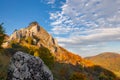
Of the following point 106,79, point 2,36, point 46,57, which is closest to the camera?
point 2,36

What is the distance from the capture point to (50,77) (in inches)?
503

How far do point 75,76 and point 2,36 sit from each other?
54.1 m

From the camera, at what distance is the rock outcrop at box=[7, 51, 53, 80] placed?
12016mm

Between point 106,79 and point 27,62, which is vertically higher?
point 27,62

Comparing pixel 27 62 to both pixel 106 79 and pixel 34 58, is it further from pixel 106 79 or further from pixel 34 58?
pixel 106 79

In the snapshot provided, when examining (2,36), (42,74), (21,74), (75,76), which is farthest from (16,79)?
(75,76)

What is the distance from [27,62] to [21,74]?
2.37 feet

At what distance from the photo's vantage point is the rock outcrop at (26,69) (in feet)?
39.4

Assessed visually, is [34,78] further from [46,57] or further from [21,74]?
[46,57]

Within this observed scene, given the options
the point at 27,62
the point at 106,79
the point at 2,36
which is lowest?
the point at 106,79

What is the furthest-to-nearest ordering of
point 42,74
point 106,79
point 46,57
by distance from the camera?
point 106,79
point 46,57
point 42,74

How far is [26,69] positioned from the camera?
12289mm

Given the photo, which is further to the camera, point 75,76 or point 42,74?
point 75,76

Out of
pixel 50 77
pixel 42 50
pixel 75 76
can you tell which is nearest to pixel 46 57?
pixel 42 50
